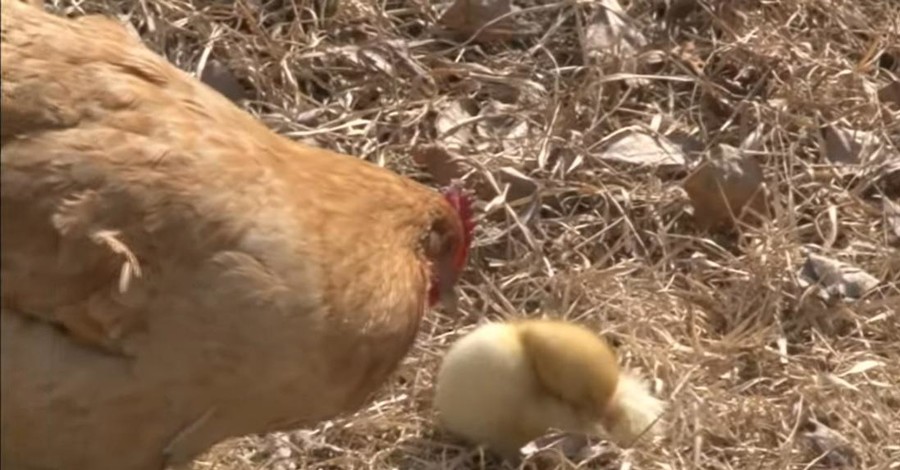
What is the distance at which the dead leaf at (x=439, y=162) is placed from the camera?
3221mm

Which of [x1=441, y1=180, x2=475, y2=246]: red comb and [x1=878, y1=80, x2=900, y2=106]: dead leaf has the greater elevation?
[x1=441, y1=180, x2=475, y2=246]: red comb

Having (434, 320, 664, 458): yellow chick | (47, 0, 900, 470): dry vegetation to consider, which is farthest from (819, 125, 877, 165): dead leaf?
(434, 320, 664, 458): yellow chick

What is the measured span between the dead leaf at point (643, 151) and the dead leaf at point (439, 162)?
30 cm

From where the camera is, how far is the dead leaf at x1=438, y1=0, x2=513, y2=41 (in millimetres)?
3506

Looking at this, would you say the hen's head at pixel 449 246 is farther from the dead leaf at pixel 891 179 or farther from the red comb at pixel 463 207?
the dead leaf at pixel 891 179

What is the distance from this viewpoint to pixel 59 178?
2.05 m

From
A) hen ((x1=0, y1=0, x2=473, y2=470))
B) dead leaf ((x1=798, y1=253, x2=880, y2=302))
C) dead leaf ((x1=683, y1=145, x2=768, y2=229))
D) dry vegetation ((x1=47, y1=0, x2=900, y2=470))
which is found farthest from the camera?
dead leaf ((x1=683, y1=145, x2=768, y2=229))

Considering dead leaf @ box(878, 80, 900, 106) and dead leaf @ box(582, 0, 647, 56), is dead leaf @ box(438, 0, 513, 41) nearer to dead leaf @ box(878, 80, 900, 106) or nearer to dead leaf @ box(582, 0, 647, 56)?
dead leaf @ box(582, 0, 647, 56)

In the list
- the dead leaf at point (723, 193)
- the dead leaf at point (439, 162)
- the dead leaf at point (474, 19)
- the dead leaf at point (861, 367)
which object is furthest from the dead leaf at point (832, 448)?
the dead leaf at point (474, 19)

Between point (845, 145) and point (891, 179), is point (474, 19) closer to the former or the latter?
point (845, 145)

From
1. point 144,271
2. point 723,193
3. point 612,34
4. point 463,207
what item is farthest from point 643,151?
point 144,271

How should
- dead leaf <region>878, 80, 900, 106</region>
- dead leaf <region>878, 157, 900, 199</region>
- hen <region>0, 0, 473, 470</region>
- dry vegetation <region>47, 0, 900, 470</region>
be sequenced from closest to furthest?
hen <region>0, 0, 473, 470</region>
dry vegetation <region>47, 0, 900, 470</region>
dead leaf <region>878, 157, 900, 199</region>
dead leaf <region>878, 80, 900, 106</region>

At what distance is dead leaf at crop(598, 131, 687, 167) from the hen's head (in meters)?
0.65

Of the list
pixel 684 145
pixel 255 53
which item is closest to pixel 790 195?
pixel 684 145
